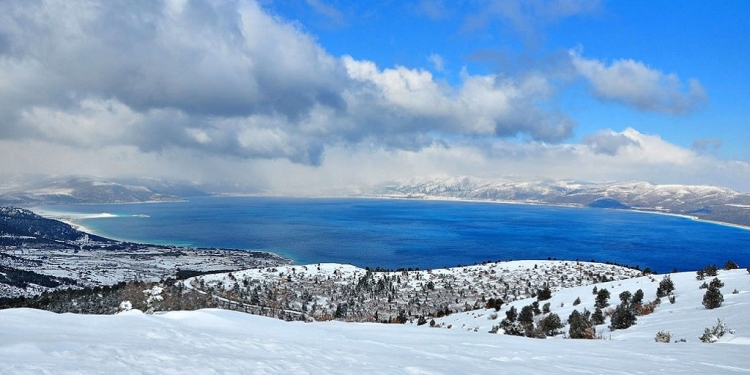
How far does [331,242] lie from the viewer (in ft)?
422

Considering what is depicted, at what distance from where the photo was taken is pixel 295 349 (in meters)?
5.74

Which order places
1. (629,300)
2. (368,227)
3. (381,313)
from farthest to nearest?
(368,227) < (381,313) < (629,300)

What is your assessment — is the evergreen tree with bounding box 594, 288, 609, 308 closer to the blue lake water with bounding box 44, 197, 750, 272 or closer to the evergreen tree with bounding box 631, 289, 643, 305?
the evergreen tree with bounding box 631, 289, 643, 305

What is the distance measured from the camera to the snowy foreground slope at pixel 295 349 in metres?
4.08

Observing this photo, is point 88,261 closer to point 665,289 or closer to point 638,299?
point 638,299

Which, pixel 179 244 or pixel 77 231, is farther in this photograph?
pixel 77 231

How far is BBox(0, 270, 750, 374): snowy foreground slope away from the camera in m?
4.08

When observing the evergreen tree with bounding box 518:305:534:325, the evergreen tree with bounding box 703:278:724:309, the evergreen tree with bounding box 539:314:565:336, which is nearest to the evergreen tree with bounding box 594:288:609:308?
the evergreen tree with bounding box 518:305:534:325

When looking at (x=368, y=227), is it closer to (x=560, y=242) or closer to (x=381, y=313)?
(x=560, y=242)

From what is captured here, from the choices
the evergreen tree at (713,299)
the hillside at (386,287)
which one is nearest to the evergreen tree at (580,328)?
the evergreen tree at (713,299)

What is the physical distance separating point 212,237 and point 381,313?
137109 millimetres

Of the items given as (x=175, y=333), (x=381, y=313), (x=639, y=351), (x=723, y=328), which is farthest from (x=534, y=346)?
(x=381, y=313)

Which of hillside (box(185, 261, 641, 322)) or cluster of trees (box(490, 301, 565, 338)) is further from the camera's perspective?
hillside (box(185, 261, 641, 322))

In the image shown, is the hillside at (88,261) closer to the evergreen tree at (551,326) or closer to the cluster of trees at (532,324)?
the cluster of trees at (532,324)
